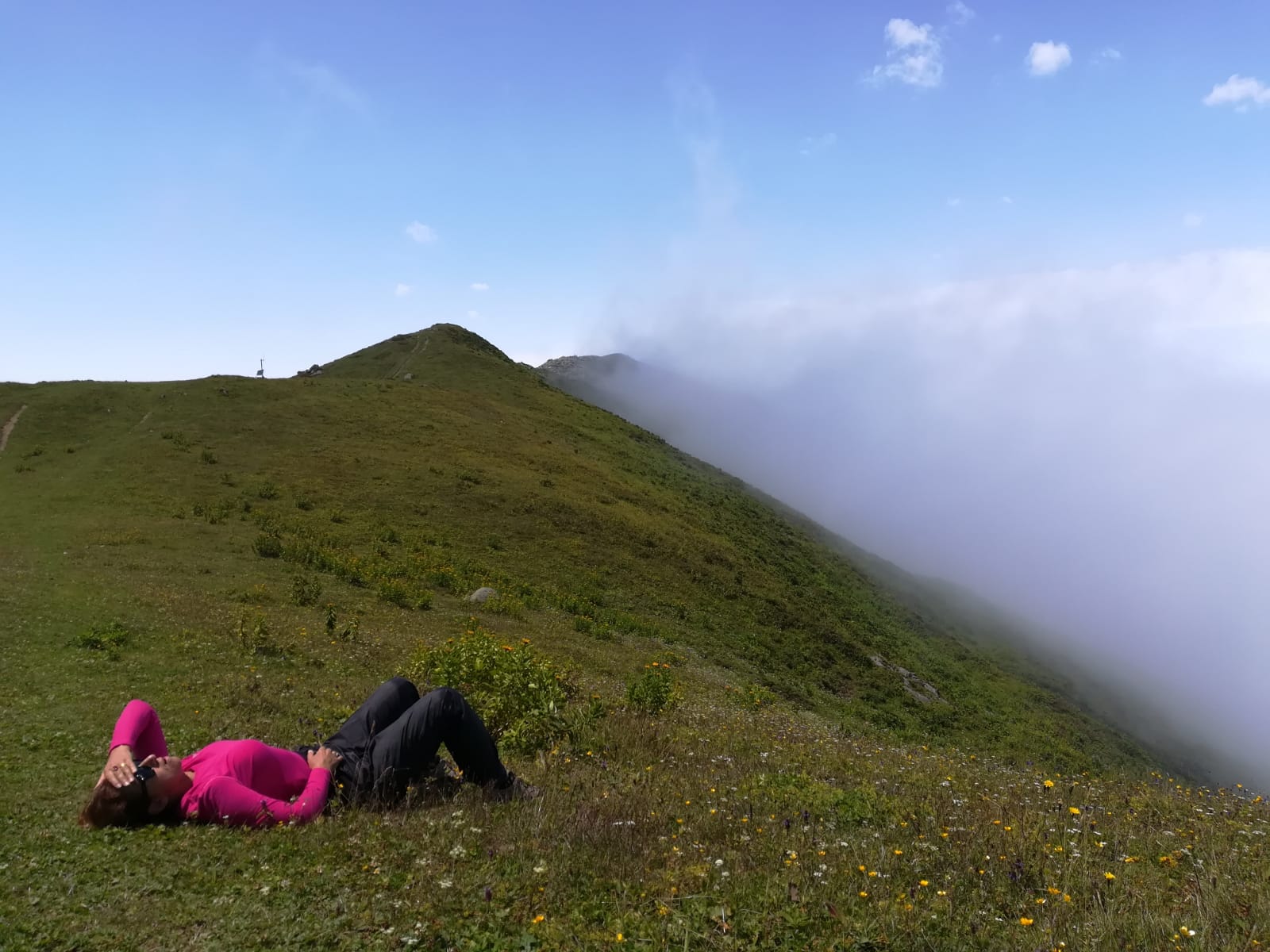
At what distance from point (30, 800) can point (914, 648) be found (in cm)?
5095

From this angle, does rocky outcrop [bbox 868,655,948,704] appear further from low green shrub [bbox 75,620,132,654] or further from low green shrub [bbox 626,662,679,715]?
low green shrub [bbox 75,620,132,654]

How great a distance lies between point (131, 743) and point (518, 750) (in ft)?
14.0

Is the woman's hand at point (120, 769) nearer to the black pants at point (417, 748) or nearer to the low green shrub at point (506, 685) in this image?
the black pants at point (417, 748)

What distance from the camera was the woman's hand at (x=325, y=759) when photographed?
6.57 meters

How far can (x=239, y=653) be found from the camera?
49.3 feet

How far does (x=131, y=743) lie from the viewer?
6.05 metres

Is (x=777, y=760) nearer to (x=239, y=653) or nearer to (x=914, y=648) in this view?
(x=239, y=653)

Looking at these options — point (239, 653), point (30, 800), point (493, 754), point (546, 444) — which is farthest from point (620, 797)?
point (546, 444)

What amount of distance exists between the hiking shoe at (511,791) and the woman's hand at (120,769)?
2843 mm

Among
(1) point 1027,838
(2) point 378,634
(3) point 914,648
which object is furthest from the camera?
(3) point 914,648

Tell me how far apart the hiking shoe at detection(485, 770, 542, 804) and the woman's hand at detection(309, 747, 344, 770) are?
4.46 ft

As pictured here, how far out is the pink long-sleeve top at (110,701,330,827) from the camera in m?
6.05

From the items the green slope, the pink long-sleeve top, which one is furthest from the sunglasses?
the green slope

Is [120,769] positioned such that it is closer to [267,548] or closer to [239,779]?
[239,779]
